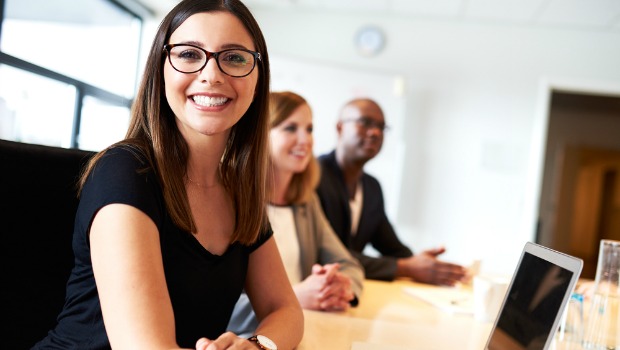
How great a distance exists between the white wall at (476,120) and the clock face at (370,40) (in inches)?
2.4

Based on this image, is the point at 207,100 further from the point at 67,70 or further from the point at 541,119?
the point at 541,119

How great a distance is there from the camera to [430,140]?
16.2ft

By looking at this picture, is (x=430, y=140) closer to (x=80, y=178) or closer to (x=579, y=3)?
(x=579, y=3)

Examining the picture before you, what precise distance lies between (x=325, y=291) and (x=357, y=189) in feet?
4.74

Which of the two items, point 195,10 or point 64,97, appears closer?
point 195,10

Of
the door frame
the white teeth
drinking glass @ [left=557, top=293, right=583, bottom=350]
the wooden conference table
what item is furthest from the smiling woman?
the door frame

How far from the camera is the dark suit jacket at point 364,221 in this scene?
90.4 inches

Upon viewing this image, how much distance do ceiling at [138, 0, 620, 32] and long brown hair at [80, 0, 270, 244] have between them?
11.2ft

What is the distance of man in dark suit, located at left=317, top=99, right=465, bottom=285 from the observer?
260 centimetres

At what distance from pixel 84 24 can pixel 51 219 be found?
3.17 m

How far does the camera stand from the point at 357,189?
294 centimetres

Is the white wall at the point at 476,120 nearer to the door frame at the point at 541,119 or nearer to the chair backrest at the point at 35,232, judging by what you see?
the door frame at the point at 541,119

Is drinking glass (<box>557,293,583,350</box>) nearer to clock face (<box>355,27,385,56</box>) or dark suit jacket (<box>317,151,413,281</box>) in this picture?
dark suit jacket (<box>317,151,413,281</box>)

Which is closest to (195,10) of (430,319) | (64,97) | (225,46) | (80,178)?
(225,46)
